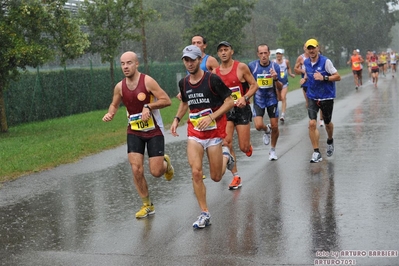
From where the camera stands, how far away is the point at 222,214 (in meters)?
8.18

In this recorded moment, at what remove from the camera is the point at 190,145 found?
7.90 metres

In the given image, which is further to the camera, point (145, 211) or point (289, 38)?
point (289, 38)

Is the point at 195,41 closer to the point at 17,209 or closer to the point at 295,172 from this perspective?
the point at 295,172

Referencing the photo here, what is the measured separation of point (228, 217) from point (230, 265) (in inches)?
76.5

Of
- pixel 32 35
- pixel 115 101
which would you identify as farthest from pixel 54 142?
pixel 115 101

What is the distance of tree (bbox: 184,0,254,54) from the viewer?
40719 mm

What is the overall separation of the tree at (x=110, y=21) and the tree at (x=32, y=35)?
24.3 feet

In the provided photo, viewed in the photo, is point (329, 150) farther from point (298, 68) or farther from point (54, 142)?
point (54, 142)

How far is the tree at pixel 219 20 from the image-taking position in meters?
40.7

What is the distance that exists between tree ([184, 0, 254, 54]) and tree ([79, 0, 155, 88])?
456 inches

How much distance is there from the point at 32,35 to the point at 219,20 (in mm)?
22199

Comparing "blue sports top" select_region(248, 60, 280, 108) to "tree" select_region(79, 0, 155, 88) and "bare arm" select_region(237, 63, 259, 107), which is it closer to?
"bare arm" select_region(237, 63, 259, 107)

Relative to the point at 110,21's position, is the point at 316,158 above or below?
below

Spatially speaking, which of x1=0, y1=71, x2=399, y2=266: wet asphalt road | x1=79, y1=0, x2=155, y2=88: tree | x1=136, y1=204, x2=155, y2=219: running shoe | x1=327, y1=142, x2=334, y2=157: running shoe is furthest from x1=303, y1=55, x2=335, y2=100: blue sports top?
x1=79, y1=0, x2=155, y2=88: tree
